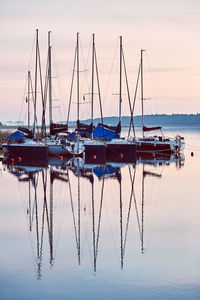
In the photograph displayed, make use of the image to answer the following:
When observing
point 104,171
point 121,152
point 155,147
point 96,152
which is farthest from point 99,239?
point 155,147

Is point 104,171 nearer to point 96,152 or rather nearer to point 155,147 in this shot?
point 96,152

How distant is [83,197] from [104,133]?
1132 inches

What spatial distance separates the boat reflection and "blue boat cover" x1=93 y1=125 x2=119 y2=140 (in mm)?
6851

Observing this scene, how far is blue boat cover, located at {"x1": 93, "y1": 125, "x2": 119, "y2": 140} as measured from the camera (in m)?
57.8

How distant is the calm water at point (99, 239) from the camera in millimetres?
13648

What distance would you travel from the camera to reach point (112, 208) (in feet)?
84.4

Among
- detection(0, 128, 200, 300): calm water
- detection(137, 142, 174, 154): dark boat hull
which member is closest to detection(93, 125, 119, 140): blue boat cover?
detection(137, 142, 174, 154): dark boat hull

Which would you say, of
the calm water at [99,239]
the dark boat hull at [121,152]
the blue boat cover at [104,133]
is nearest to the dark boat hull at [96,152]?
the dark boat hull at [121,152]

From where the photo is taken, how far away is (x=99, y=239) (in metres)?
18.8

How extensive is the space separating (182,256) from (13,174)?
85.7 ft

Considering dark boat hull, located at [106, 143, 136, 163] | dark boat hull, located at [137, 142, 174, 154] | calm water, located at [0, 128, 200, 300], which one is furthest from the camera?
dark boat hull, located at [137, 142, 174, 154]

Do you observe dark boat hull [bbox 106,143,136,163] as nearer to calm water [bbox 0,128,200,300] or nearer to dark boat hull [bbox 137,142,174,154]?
dark boat hull [bbox 137,142,174,154]

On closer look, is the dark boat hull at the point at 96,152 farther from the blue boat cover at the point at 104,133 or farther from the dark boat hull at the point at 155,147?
the dark boat hull at the point at 155,147

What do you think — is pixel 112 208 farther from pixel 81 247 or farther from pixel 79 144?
pixel 79 144
